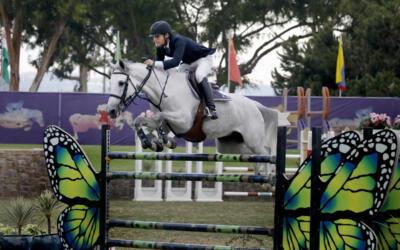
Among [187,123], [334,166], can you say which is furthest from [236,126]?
[334,166]

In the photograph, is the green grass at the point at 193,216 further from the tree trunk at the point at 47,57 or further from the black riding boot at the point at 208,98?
the tree trunk at the point at 47,57

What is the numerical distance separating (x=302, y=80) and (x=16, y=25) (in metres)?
11.4

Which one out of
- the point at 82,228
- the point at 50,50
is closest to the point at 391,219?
the point at 82,228

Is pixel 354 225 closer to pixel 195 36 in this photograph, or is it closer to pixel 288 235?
pixel 288 235

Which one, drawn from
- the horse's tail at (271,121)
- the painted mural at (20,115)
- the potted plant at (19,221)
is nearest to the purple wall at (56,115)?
the painted mural at (20,115)

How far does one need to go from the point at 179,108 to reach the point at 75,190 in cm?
132

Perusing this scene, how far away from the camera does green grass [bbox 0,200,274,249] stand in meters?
6.30

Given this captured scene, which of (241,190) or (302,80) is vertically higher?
(302,80)

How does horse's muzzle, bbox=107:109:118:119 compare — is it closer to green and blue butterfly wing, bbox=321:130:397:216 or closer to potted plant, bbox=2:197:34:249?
potted plant, bbox=2:197:34:249

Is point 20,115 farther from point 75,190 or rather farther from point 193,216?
point 75,190

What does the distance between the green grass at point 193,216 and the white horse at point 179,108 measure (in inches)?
38.2

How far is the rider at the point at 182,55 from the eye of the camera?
5004 mm

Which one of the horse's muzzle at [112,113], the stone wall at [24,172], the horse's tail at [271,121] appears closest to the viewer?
the horse's muzzle at [112,113]

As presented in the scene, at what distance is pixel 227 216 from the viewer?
313 inches
